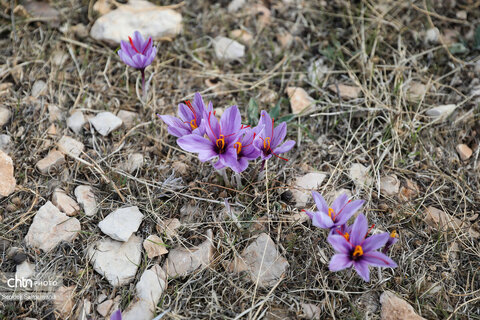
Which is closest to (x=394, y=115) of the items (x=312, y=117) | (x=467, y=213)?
(x=312, y=117)

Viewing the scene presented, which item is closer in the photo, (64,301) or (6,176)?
(64,301)

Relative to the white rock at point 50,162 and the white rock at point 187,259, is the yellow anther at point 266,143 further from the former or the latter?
the white rock at point 50,162

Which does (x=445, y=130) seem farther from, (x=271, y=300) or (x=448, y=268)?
(x=271, y=300)

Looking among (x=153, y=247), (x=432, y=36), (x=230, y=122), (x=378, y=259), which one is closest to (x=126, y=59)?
(x=230, y=122)

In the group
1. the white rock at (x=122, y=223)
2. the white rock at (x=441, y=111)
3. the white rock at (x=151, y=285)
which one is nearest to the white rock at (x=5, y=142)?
the white rock at (x=122, y=223)

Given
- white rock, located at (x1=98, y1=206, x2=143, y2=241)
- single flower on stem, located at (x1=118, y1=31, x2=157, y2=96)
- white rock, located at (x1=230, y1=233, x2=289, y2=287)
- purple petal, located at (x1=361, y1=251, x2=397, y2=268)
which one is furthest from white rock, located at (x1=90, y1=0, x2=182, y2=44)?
purple petal, located at (x1=361, y1=251, x2=397, y2=268)

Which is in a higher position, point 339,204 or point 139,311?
point 339,204

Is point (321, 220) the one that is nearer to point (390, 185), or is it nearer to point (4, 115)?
point (390, 185)
